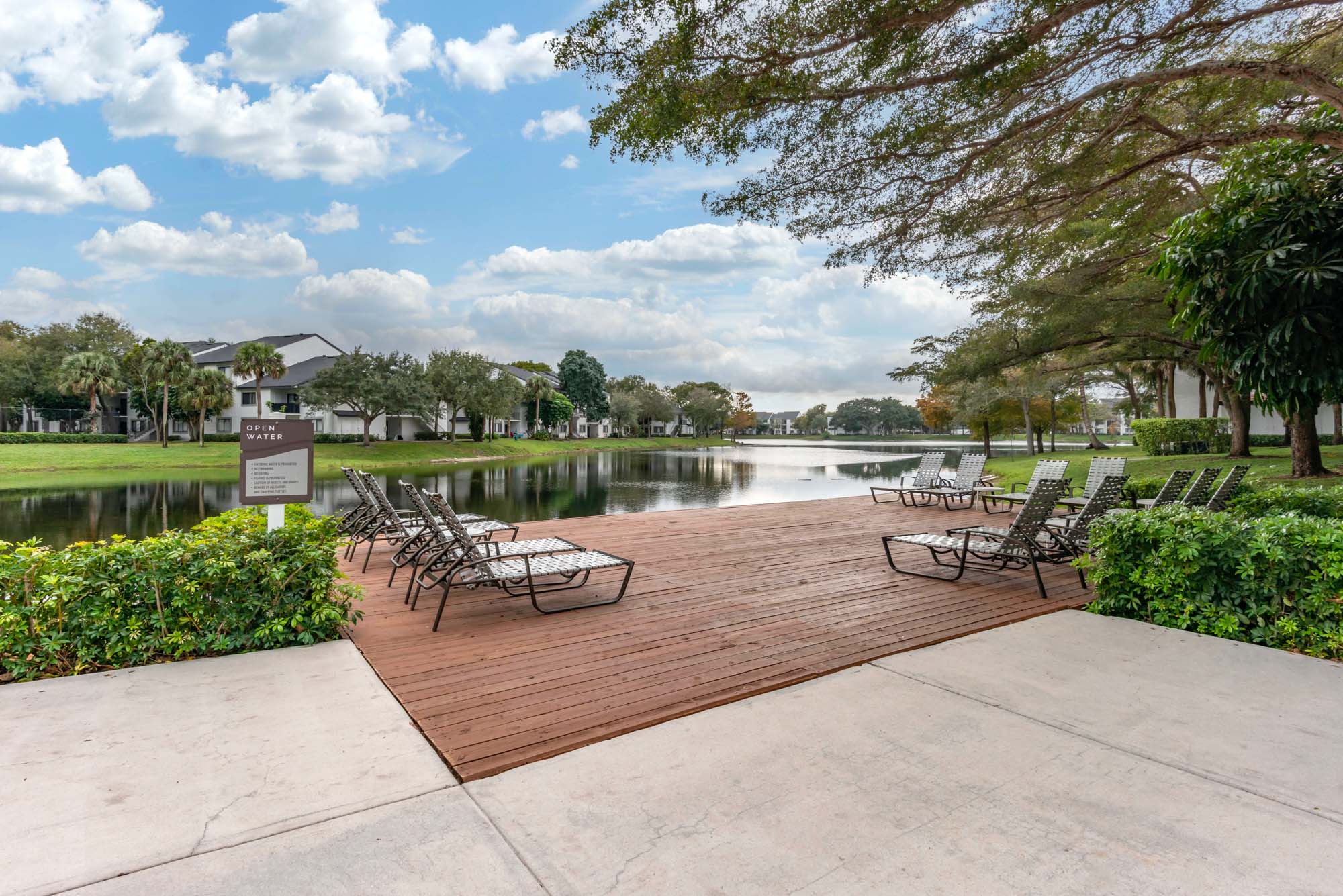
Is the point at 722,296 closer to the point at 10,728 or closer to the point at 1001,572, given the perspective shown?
the point at 1001,572

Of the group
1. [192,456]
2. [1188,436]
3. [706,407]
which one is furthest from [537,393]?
[1188,436]

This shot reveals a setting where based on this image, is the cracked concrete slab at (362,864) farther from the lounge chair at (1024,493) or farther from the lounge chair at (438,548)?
the lounge chair at (1024,493)

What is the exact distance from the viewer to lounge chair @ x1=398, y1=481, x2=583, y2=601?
4734 mm

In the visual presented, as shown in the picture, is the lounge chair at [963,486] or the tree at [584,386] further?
the tree at [584,386]

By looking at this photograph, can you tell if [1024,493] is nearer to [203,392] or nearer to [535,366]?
[203,392]

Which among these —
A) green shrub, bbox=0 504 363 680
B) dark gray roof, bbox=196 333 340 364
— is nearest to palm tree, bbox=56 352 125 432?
dark gray roof, bbox=196 333 340 364

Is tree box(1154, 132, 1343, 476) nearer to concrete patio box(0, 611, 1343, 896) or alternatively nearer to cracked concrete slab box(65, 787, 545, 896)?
concrete patio box(0, 611, 1343, 896)

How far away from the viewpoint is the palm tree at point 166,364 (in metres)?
38.3

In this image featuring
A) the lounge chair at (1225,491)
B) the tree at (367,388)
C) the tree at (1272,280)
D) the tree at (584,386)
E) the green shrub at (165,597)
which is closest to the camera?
the green shrub at (165,597)

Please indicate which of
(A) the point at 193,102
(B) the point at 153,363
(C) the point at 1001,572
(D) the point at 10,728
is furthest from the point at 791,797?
(B) the point at 153,363

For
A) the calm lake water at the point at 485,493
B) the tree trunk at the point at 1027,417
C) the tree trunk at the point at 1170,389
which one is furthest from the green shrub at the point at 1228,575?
the tree trunk at the point at 1027,417

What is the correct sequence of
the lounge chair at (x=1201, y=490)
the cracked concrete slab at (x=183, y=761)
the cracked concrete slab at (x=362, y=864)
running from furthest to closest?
1. the lounge chair at (x=1201, y=490)
2. the cracked concrete slab at (x=183, y=761)
3. the cracked concrete slab at (x=362, y=864)

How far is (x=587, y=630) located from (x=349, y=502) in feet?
52.0

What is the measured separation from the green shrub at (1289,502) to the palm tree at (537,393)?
57.4 metres
